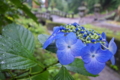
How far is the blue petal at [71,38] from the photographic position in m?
0.36

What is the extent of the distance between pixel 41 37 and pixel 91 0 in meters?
14.5

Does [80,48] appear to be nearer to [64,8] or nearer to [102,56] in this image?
[102,56]

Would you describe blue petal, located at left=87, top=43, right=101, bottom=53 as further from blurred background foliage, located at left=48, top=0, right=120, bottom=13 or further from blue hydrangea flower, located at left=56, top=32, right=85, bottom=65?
blurred background foliage, located at left=48, top=0, right=120, bottom=13

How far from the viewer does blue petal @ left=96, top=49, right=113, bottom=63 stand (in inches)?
13.4

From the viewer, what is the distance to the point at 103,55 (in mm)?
345

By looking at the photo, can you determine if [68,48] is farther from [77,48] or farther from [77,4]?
[77,4]

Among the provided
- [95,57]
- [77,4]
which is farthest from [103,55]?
[77,4]

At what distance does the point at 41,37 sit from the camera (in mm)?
501

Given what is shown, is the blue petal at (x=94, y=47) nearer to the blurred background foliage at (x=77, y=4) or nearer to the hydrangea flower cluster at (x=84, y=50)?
the hydrangea flower cluster at (x=84, y=50)

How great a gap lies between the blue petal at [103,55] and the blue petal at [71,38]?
77mm

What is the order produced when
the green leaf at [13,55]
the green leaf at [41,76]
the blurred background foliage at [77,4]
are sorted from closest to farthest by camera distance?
the green leaf at [13,55]
the green leaf at [41,76]
the blurred background foliage at [77,4]

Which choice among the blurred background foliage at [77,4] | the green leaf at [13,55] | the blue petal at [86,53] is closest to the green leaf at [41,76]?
the green leaf at [13,55]

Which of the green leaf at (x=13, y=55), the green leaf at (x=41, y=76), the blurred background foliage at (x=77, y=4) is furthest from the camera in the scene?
the blurred background foliage at (x=77, y=4)

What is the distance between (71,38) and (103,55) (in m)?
0.10
